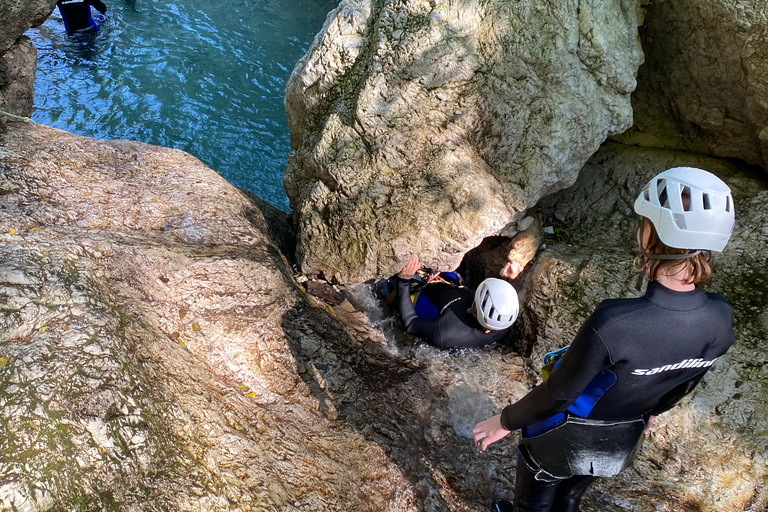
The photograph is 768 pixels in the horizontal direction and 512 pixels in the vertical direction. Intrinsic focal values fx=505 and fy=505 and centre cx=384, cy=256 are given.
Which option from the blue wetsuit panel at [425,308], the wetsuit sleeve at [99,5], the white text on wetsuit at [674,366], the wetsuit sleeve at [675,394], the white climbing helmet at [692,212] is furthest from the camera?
the wetsuit sleeve at [99,5]

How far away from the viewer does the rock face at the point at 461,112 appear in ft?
12.4

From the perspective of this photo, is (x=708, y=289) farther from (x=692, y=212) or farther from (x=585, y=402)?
(x=692, y=212)

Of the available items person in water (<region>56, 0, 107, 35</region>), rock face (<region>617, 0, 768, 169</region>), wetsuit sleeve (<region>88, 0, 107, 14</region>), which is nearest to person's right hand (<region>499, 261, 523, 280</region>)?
rock face (<region>617, 0, 768, 169</region>)

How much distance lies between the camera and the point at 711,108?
174 inches

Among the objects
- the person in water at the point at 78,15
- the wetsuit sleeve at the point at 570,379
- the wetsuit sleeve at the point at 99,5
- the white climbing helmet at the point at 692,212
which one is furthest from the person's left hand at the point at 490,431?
the wetsuit sleeve at the point at 99,5

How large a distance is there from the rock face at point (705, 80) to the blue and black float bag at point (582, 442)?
10.3ft

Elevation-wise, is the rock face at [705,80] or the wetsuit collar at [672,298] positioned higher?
the rock face at [705,80]

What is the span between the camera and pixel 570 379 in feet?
6.47

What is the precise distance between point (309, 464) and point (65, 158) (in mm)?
3196

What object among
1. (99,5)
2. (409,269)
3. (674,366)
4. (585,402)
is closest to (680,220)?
(674,366)

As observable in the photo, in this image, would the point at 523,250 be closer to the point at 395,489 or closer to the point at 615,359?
the point at 395,489

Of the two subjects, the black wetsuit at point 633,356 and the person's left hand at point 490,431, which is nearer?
the black wetsuit at point 633,356

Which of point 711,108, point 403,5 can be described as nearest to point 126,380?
point 403,5

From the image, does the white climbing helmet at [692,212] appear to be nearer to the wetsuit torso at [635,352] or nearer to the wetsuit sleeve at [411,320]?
the wetsuit torso at [635,352]
